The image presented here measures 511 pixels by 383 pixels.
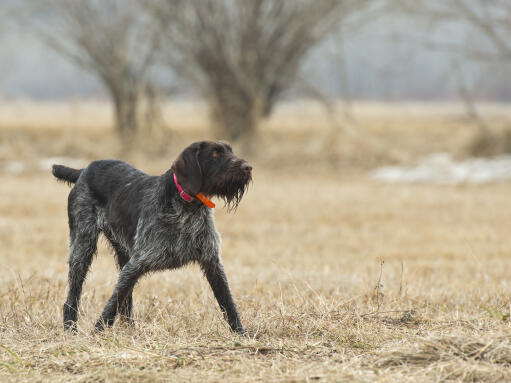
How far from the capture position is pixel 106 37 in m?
20.8

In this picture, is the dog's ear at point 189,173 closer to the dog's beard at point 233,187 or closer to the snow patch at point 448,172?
the dog's beard at point 233,187

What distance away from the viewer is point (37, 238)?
386 inches

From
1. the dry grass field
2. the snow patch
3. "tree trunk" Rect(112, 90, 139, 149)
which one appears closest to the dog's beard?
the dry grass field

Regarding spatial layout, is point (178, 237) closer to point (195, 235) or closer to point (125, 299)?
point (195, 235)

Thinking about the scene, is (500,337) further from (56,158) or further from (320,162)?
(56,158)

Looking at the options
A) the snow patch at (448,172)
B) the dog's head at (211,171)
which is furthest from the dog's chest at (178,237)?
the snow patch at (448,172)

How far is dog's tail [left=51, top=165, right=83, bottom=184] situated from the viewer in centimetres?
537

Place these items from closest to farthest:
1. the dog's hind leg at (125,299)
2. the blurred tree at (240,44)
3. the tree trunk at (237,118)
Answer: the dog's hind leg at (125,299) < the blurred tree at (240,44) < the tree trunk at (237,118)

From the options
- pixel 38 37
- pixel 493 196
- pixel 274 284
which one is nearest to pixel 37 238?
pixel 274 284

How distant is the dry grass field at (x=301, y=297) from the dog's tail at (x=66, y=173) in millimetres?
858

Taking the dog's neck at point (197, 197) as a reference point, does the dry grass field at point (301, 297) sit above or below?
below

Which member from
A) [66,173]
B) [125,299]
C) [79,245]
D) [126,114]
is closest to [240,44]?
[126,114]

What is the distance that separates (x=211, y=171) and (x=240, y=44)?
15578 millimetres

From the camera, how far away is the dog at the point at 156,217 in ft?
14.0
